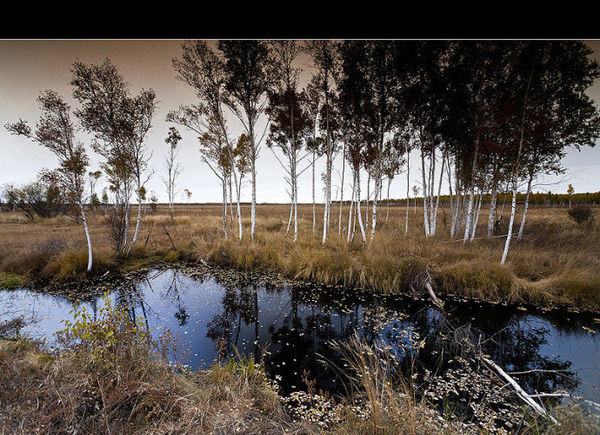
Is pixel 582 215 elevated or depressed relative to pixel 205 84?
depressed

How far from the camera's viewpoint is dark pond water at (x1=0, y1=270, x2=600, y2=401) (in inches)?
163

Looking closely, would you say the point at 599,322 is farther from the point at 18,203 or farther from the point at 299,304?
the point at 18,203

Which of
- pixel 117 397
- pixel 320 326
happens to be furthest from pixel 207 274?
pixel 117 397

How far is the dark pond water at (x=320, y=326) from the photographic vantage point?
4.15 meters

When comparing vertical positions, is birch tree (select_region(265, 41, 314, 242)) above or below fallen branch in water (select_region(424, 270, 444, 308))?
above

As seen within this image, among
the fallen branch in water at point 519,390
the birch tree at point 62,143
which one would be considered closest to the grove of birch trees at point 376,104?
the birch tree at point 62,143

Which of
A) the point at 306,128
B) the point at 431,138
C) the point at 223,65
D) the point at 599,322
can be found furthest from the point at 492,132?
the point at 223,65

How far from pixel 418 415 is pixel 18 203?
44.6 m

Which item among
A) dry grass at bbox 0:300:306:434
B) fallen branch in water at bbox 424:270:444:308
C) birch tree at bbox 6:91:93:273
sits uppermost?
birch tree at bbox 6:91:93:273

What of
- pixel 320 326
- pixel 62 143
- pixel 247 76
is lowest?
pixel 320 326

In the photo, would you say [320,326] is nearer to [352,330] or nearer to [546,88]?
[352,330]

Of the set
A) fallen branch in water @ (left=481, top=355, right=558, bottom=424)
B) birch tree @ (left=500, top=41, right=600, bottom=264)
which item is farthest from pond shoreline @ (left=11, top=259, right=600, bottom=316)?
fallen branch in water @ (left=481, top=355, right=558, bottom=424)

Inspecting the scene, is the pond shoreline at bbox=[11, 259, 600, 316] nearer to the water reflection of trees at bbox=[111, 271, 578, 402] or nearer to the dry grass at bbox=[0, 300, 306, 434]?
the water reflection of trees at bbox=[111, 271, 578, 402]

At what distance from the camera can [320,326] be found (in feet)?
18.9
